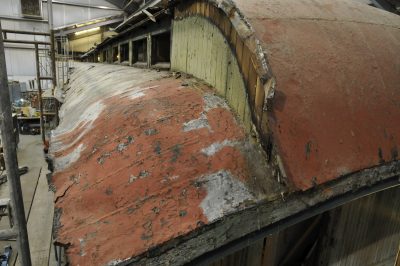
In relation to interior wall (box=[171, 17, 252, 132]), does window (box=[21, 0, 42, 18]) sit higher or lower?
higher

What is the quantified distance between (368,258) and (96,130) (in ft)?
11.3

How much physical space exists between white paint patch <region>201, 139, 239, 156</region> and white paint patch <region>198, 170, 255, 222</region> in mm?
160

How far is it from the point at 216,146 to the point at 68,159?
1149 mm

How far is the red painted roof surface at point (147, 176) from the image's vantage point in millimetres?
1470

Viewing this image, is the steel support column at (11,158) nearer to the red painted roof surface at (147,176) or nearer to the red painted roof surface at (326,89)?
the red painted roof surface at (147,176)

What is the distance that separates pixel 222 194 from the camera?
5.32ft

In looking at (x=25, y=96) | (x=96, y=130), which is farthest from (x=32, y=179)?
(x=25, y=96)

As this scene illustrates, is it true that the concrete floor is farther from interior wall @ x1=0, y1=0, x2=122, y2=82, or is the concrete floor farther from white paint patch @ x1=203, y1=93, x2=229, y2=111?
interior wall @ x1=0, y1=0, x2=122, y2=82

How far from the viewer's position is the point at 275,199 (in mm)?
1680

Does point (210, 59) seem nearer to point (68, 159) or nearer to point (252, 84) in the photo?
point (252, 84)

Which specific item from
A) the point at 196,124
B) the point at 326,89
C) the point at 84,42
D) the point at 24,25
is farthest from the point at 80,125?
the point at 84,42

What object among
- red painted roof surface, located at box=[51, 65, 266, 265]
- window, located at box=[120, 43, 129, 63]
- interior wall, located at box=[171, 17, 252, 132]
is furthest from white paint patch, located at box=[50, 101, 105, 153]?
window, located at box=[120, 43, 129, 63]

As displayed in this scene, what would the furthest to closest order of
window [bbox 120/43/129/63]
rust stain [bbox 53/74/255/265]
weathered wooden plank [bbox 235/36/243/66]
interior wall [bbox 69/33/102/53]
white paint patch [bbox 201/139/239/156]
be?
1. interior wall [bbox 69/33/102/53]
2. window [bbox 120/43/129/63]
3. weathered wooden plank [bbox 235/36/243/66]
4. white paint patch [bbox 201/139/239/156]
5. rust stain [bbox 53/74/255/265]

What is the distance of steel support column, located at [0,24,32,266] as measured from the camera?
1.96 m
